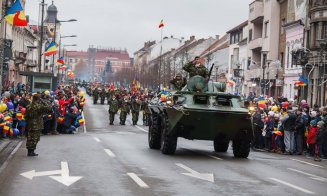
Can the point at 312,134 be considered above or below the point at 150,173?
above

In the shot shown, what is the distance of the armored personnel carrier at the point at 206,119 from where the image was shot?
64.6 ft

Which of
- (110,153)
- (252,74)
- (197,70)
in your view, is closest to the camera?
(110,153)

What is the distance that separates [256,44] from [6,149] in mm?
49606

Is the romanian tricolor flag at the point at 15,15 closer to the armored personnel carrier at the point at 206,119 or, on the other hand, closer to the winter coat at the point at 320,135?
the armored personnel carrier at the point at 206,119

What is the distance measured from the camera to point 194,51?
122m

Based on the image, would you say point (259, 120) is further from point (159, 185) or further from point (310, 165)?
point (159, 185)

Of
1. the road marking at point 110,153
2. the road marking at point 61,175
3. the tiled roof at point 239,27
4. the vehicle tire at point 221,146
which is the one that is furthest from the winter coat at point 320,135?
the tiled roof at point 239,27

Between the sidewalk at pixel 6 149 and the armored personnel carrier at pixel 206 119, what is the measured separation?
4.23m

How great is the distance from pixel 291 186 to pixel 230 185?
125cm

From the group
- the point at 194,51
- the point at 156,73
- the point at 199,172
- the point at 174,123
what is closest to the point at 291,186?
the point at 199,172

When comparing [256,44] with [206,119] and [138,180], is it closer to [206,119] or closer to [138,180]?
[206,119]

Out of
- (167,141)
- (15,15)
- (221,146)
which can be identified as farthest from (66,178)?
(15,15)

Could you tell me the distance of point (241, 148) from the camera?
21031 mm

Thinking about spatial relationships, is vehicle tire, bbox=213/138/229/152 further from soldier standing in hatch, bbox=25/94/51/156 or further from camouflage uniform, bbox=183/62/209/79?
soldier standing in hatch, bbox=25/94/51/156
